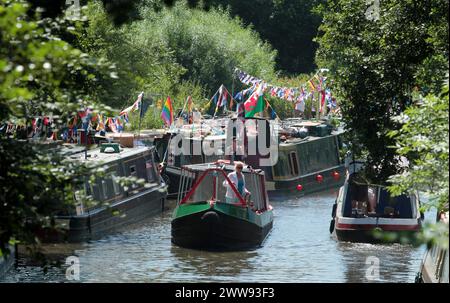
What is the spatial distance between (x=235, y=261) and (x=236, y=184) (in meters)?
1.85

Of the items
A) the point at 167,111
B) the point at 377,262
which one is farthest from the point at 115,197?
the point at 377,262

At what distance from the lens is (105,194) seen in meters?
25.7

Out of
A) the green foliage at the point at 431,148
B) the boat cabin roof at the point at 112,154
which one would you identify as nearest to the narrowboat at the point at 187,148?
the boat cabin roof at the point at 112,154

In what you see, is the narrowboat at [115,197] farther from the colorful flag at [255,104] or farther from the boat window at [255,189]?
the colorful flag at [255,104]

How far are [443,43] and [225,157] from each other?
702 inches

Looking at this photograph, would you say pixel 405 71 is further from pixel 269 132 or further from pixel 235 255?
pixel 269 132

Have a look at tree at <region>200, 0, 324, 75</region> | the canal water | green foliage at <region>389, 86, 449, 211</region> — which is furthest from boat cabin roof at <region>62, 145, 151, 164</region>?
tree at <region>200, 0, 324, 75</region>

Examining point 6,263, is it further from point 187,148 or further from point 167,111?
point 187,148

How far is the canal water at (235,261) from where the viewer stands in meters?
19.6

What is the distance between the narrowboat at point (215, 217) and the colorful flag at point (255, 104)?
843cm

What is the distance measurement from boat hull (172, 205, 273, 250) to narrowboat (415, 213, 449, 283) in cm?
729

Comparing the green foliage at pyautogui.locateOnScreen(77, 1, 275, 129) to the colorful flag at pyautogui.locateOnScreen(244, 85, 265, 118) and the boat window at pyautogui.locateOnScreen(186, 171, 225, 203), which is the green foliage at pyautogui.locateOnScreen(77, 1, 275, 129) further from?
the boat window at pyautogui.locateOnScreen(186, 171, 225, 203)

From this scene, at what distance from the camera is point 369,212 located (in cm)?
2273

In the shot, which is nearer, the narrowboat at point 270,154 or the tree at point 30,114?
the tree at point 30,114
